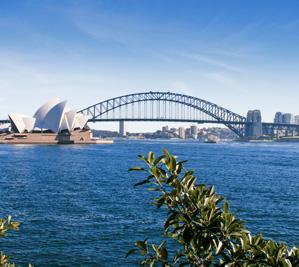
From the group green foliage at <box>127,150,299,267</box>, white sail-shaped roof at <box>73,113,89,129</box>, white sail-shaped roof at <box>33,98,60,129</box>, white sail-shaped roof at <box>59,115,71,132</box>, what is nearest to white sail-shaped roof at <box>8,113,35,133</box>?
white sail-shaped roof at <box>33,98,60,129</box>

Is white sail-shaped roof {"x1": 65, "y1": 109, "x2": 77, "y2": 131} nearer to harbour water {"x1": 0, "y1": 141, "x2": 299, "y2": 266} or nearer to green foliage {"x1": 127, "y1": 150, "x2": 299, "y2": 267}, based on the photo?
harbour water {"x1": 0, "y1": 141, "x2": 299, "y2": 266}

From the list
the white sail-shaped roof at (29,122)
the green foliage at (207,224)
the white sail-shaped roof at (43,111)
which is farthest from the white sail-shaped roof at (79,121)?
the green foliage at (207,224)

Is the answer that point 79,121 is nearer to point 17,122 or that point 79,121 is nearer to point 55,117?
point 55,117

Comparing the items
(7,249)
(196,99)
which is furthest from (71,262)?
(196,99)

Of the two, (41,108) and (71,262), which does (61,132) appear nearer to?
(41,108)

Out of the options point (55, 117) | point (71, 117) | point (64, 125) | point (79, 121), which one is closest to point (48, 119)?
point (55, 117)

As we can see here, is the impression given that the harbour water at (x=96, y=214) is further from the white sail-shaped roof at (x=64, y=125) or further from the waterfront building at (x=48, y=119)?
the white sail-shaped roof at (x=64, y=125)

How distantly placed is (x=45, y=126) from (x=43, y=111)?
17.0ft

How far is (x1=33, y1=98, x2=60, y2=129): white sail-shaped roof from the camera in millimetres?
134250

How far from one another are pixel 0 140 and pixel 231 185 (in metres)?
108

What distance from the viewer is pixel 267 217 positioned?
82.3ft

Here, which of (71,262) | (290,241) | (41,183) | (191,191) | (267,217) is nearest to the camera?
(191,191)

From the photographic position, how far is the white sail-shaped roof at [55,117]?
13200cm

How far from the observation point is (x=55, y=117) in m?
132
